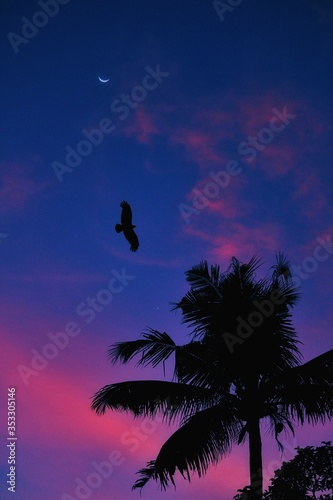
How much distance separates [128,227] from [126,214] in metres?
0.22

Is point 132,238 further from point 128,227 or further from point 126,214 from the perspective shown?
point 126,214

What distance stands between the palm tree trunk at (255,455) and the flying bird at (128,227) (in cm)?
418

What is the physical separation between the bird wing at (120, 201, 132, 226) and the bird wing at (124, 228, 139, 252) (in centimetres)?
12

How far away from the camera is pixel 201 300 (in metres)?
10.7

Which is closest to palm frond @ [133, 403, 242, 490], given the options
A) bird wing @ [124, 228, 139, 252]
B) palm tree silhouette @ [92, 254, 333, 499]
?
palm tree silhouette @ [92, 254, 333, 499]

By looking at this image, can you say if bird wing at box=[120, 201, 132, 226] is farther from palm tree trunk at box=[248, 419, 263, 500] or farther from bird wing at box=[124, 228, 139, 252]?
palm tree trunk at box=[248, 419, 263, 500]

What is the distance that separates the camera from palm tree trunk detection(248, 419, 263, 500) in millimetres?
8520

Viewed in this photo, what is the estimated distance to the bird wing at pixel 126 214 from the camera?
760 cm

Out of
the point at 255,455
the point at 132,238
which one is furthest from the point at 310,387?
the point at 132,238

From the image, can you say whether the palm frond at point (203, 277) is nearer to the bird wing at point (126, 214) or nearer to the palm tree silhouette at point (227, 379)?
the palm tree silhouette at point (227, 379)

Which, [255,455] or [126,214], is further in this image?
[255,455]

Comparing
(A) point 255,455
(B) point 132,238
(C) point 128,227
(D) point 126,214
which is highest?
(D) point 126,214

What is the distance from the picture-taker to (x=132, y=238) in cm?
762

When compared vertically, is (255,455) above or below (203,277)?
below
